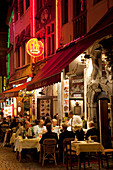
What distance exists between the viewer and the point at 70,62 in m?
13.0

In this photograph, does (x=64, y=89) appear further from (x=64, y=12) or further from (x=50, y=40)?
(x=50, y=40)

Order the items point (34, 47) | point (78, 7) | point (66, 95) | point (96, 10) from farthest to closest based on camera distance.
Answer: point (34, 47), point (66, 95), point (78, 7), point (96, 10)

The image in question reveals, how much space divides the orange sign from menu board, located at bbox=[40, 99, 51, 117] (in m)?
3.66

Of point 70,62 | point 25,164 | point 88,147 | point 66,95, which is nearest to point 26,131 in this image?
point 25,164

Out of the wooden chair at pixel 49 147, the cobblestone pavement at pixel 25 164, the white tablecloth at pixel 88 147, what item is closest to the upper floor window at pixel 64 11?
the cobblestone pavement at pixel 25 164

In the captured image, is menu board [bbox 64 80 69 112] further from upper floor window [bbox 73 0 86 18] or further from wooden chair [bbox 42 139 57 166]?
wooden chair [bbox 42 139 57 166]

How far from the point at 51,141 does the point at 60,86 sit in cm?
680

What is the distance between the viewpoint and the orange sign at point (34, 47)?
72.8 feet

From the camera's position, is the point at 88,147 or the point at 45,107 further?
the point at 45,107

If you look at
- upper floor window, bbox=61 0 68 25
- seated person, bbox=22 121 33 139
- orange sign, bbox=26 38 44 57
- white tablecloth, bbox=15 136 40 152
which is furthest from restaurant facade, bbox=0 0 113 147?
white tablecloth, bbox=15 136 40 152

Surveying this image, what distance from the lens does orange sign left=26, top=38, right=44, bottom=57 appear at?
72.8 feet

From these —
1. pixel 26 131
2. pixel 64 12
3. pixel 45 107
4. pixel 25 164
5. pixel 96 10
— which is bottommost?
pixel 25 164

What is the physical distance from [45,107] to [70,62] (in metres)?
12.0

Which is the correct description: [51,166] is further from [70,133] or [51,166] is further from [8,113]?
[8,113]
